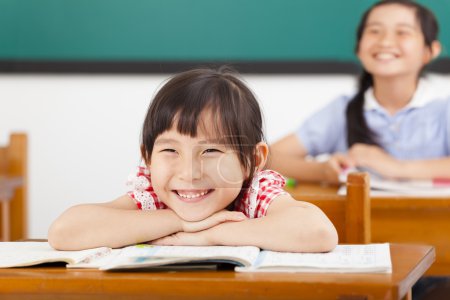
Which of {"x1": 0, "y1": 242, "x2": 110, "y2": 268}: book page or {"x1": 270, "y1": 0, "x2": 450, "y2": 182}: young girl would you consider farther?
{"x1": 270, "y1": 0, "x2": 450, "y2": 182}: young girl

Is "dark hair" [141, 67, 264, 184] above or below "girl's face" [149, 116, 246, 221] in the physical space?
above

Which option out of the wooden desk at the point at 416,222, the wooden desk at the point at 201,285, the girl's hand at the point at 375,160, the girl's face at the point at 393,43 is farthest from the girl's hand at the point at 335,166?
the wooden desk at the point at 201,285

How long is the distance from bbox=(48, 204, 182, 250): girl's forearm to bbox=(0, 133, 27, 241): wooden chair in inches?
59.1

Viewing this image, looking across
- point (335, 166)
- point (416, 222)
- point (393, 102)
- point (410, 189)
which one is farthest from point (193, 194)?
point (393, 102)

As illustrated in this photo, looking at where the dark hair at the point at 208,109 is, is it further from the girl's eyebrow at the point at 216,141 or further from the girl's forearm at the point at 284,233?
the girl's forearm at the point at 284,233

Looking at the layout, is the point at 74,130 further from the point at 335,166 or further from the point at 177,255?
the point at 177,255

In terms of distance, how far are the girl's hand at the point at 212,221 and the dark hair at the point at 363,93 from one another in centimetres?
164

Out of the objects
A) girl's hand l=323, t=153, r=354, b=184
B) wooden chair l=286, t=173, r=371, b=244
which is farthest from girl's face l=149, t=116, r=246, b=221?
girl's hand l=323, t=153, r=354, b=184

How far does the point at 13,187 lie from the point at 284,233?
5.80 ft

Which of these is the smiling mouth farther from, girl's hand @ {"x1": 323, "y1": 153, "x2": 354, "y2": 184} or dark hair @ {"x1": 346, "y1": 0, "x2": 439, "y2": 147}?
dark hair @ {"x1": 346, "y1": 0, "x2": 439, "y2": 147}

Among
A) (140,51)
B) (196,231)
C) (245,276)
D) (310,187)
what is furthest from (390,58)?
(245,276)

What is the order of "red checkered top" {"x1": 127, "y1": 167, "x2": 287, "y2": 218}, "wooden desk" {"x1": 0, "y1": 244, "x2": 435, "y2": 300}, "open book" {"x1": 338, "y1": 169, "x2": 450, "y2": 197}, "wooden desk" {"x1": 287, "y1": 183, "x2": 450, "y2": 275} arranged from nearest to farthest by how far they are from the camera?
"wooden desk" {"x1": 0, "y1": 244, "x2": 435, "y2": 300} < "red checkered top" {"x1": 127, "y1": 167, "x2": 287, "y2": 218} < "wooden desk" {"x1": 287, "y1": 183, "x2": 450, "y2": 275} < "open book" {"x1": 338, "y1": 169, "x2": 450, "y2": 197}

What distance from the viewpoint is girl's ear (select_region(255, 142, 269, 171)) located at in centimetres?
151

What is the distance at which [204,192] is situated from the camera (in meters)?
1.42
